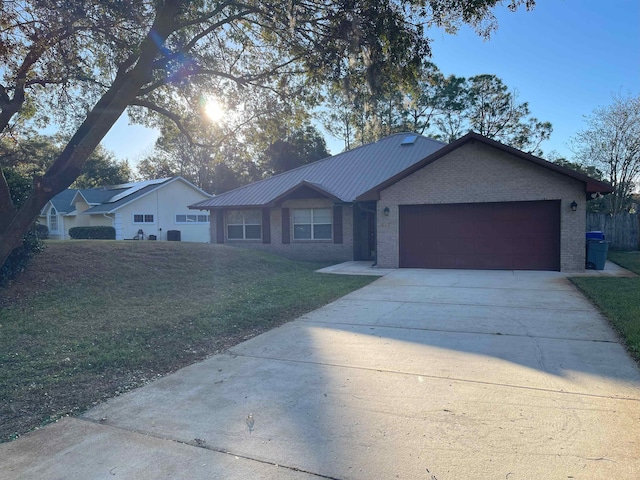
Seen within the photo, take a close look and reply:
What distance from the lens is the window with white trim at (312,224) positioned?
19266 mm

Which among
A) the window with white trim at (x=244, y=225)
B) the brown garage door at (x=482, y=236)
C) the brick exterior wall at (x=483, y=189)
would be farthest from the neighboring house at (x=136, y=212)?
the brown garage door at (x=482, y=236)

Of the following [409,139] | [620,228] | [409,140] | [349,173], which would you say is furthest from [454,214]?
[620,228]

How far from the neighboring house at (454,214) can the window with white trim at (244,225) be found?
1.16 m

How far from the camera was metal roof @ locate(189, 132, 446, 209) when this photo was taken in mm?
19859

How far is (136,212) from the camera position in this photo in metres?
29.3

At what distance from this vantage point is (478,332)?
271 inches

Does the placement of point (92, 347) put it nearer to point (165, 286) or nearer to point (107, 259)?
point (165, 286)

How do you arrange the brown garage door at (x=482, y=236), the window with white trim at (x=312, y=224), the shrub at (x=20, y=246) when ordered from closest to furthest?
the shrub at (x=20, y=246), the brown garage door at (x=482, y=236), the window with white trim at (x=312, y=224)

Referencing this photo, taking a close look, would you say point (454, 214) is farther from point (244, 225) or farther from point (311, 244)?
point (244, 225)

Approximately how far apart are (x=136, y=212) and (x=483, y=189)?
75.5ft

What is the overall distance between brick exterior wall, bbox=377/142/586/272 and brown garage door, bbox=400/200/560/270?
266 mm

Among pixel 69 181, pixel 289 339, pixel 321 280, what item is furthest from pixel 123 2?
pixel 321 280

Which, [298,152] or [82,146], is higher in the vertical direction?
[298,152]

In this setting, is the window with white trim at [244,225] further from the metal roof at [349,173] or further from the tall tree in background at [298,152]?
the tall tree in background at [298,152]
